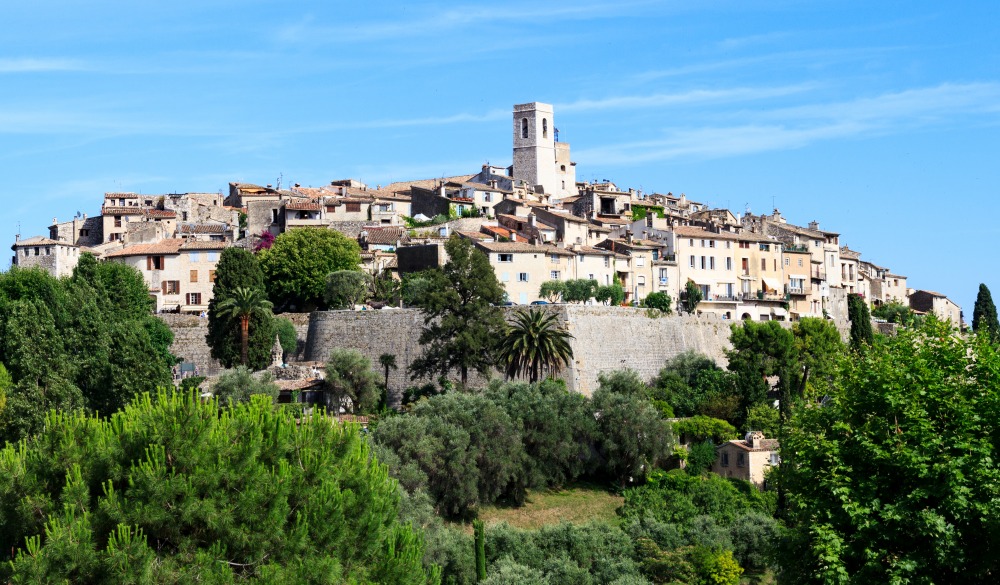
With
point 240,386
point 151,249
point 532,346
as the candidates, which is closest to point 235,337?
point 240,386

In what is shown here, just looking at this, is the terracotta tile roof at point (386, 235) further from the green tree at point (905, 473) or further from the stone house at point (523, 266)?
the green tree at point (905, 473)

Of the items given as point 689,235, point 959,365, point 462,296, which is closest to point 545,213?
point 689,235

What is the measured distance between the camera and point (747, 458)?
6241 cm

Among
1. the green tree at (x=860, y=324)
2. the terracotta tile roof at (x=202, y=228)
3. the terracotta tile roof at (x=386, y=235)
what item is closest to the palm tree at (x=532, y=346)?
the green tree at (x=860, y=324)

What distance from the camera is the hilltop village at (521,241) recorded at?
8538cm

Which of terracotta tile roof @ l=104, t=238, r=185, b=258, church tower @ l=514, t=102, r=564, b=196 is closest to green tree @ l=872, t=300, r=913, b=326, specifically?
church tower @ l=514, t=102, r=564, b=196

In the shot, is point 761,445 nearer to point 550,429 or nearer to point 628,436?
point 628,436

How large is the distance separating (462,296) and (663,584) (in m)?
19.5

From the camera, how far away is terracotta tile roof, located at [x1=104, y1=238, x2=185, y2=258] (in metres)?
86.7

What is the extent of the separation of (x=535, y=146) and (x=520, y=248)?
150ft

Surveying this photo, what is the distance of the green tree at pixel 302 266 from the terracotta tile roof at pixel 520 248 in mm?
9027

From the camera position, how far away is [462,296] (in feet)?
213

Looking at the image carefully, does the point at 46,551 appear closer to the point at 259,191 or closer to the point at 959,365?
the point at 959,365

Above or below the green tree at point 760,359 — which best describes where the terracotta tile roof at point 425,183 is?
above
